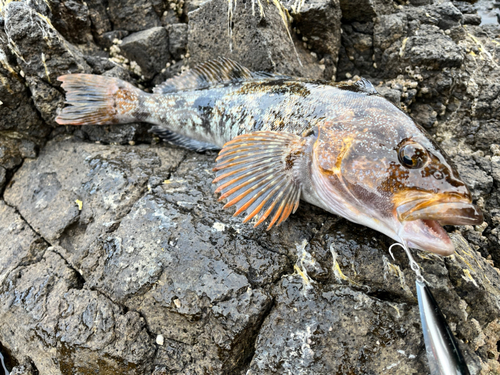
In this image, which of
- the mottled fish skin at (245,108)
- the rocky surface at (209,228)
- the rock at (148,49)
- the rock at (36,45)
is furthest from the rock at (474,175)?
the rock at (36,45)

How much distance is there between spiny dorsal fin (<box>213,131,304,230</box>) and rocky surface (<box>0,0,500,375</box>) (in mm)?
242

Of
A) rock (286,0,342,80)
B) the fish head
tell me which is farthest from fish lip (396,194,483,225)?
rock (286,0,342,80)

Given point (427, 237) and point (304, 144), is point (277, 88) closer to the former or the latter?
point (304, 144)

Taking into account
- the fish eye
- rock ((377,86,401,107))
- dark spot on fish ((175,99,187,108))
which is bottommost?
dark spot on fish ((175,99,187,108))

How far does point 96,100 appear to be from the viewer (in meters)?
3.47

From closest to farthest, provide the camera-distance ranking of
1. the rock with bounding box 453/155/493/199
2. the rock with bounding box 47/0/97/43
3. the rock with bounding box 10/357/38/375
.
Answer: the rock with bounding box 10/357/38/375 → the rock with bounding box 453/155/493/199 → the rock with bounding box 47/0/97/43

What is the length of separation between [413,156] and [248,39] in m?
2.44

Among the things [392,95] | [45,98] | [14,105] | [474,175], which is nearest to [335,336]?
[474,175]

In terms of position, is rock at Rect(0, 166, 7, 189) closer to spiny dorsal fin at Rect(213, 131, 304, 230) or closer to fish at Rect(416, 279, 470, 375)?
spiny dorsal fin at Rect(213, 131, 304, 230)

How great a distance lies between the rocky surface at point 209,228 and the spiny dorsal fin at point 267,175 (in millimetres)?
242

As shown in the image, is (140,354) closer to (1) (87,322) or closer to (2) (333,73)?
(1) (87,322)

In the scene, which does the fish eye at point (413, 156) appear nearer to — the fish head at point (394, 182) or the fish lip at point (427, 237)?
the fish head at point (394, 182)

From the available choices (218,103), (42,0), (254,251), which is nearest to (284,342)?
(254,251)

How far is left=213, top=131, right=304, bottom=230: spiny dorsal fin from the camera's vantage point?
239 cm
